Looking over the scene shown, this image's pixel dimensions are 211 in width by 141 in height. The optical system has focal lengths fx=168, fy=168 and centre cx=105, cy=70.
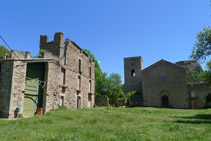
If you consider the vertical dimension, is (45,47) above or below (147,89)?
above

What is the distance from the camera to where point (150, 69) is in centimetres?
3306

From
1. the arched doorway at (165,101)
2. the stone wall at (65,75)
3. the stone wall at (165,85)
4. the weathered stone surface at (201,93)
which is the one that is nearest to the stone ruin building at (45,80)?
the stone wall at (65,75)

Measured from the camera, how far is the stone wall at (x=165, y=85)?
29.5m

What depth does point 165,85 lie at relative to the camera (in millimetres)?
31156

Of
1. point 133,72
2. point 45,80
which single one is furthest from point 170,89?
point 45,80

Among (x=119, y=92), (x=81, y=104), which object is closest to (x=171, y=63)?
(x=119, y=92)

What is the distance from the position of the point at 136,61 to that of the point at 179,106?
545 inches

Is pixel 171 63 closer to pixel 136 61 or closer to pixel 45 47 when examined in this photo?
pixel 136 61

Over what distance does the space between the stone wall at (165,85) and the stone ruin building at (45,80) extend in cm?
1506

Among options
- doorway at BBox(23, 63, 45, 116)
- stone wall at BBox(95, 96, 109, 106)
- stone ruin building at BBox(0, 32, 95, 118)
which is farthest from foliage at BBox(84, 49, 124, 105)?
doorway at BBox(23, 63, 45, 116)

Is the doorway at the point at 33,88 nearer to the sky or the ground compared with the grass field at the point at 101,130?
nearer to the sky

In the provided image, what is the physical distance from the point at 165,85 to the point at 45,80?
950 inches

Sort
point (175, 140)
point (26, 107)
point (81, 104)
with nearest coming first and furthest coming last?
point (175, 140) → point (26, 107) → point (81, 104)

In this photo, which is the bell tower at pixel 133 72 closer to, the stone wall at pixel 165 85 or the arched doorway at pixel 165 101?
the stone wall at pixel 165 85
